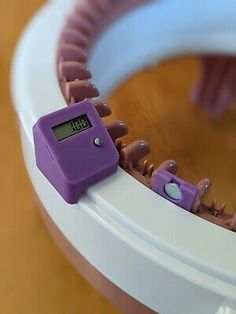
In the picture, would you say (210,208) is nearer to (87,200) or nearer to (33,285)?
(87,200)

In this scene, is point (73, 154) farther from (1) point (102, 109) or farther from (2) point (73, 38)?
(2) point (73, 38)

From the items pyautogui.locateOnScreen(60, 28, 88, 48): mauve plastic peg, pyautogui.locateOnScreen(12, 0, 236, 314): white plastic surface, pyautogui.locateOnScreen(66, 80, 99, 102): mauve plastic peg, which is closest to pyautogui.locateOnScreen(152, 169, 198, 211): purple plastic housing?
pyautogui.locateOnScreen(12, 0, 236, 314): white plastic surface

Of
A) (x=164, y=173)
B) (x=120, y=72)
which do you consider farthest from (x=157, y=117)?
(x=164, y=173)

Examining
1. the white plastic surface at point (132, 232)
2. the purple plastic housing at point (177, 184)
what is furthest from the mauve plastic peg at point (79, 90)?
the purple plastic housing at point (177, 184)

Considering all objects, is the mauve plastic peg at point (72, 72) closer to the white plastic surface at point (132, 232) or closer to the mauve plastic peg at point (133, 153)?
the white plastic surface at point (132, 232)

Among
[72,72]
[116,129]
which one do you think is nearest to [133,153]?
[116,129]

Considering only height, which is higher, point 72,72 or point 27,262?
point 72,72
